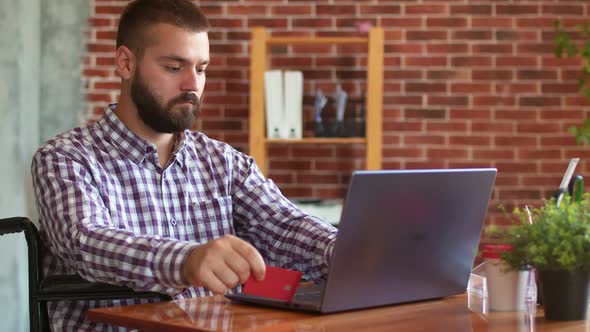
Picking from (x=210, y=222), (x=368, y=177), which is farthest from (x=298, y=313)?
(x=210, y=222)

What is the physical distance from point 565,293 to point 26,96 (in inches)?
126

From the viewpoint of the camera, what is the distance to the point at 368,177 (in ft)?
4.69

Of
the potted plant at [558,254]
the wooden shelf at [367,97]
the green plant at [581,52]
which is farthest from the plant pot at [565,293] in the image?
the green plant at [581,52]

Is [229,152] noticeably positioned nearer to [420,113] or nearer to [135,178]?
[135,178]

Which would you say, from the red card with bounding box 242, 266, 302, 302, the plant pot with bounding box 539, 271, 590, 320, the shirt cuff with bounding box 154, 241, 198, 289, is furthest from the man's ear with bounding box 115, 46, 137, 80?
the plant pot with bounding box 539, 271, 590, 320

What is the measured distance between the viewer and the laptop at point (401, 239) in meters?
1.46

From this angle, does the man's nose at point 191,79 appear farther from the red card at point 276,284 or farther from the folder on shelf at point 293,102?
the folder on shelf at point 293,102

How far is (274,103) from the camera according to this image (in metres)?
4.29

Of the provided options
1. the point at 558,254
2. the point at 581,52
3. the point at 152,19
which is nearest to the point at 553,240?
the point at 558,254

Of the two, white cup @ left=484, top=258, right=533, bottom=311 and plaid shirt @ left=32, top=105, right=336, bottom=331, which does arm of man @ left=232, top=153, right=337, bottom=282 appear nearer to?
plaid shirt @ left=32, top=105, right=336, bottom=331

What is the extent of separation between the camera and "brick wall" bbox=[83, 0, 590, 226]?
14.8 feet

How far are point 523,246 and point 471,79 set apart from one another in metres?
3.08

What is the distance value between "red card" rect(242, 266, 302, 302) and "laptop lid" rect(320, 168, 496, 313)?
0.23ft

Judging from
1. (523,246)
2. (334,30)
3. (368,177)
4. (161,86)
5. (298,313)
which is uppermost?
(334,30)
